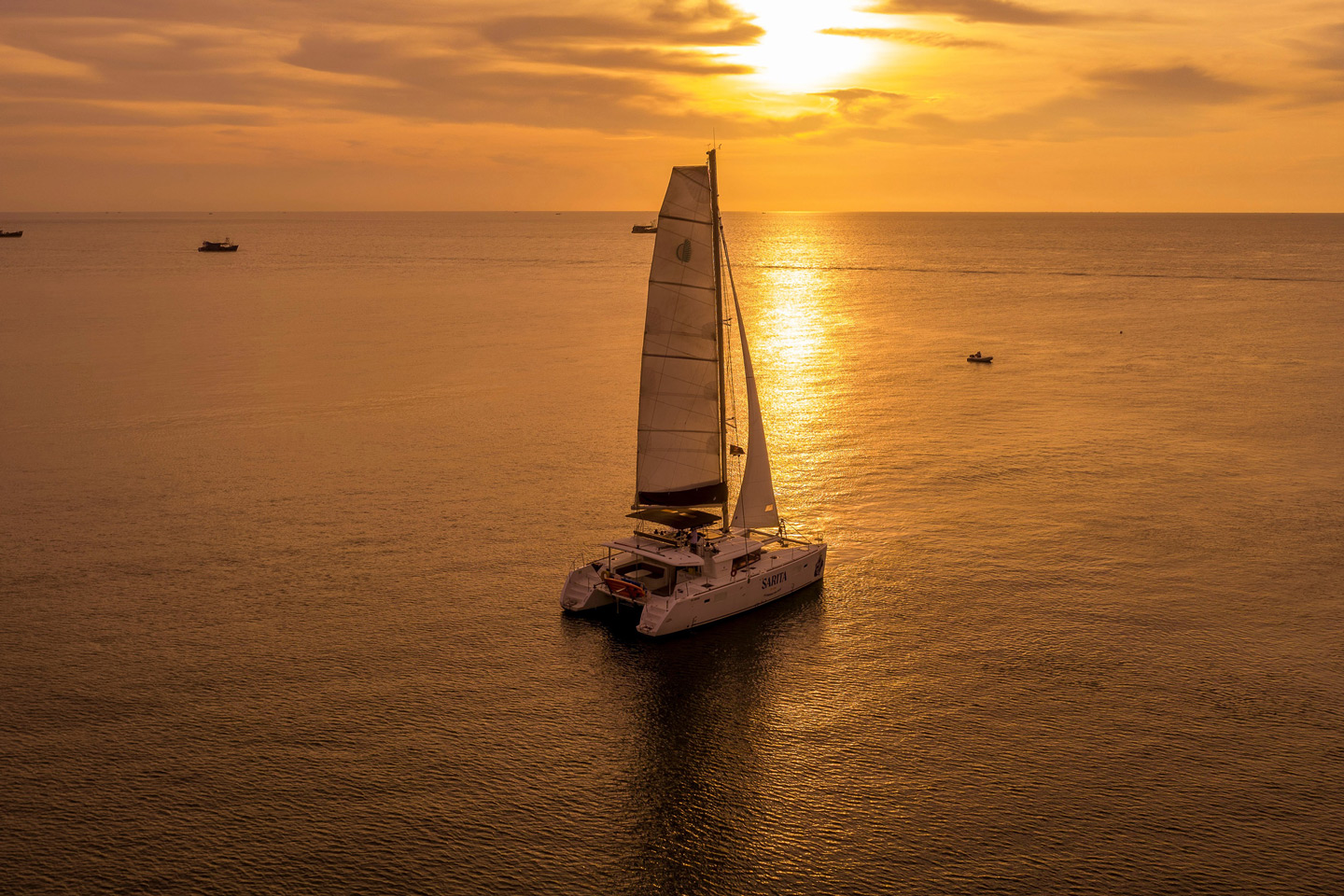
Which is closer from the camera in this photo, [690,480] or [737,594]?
[737,594]

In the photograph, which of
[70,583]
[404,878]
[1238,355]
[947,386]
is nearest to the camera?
[404,878]

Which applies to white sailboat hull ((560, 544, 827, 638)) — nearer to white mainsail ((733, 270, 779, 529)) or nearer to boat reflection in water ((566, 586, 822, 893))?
boat reflection in water ((566, 586, 822, 893))

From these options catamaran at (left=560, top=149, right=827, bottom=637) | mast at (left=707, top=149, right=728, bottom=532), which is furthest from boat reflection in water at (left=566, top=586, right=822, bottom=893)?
mast at (left=707, top=149, right=728, bottom=532)

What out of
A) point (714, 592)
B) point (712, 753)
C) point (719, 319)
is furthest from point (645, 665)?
point (719, 319)

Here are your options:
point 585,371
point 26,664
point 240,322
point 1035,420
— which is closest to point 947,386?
point 1035,420

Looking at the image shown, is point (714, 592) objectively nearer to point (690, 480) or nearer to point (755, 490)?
point (755, 490)

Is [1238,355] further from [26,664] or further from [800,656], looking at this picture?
[26,664]
